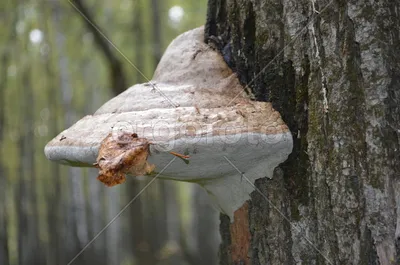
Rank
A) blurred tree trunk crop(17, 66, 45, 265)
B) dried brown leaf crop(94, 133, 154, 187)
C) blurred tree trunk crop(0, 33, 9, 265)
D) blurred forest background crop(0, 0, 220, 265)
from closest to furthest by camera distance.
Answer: dried brown leaf crop(94, 133, 154, 187), blurred tree trunk crop(0, 33, 9, 265), blurred forest background crop(0, 0, 220, 265), blurred tree trunk crop(17, 66, 45, 265)

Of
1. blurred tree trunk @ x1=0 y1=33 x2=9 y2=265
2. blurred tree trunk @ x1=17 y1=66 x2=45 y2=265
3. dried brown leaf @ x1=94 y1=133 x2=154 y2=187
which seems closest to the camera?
dried brown leaf @ x1=94 y1=133 x2=154 y2=187

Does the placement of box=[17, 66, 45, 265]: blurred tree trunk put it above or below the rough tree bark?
below

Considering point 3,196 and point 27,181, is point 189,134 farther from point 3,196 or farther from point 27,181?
point 27,181

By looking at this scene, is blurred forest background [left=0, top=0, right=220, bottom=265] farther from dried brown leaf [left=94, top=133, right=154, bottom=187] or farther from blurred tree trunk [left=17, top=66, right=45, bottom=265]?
dried brown leaf [left=94, top=133, right=154, bottom=187]

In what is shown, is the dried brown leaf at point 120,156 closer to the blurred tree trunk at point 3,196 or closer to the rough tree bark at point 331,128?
the rough tree bark at point 331,128

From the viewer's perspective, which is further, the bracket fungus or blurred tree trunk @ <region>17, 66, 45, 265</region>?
blurred tree trunk @ <region>17, 66, 45, 265</region>

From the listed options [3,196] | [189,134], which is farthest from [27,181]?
[189,134]

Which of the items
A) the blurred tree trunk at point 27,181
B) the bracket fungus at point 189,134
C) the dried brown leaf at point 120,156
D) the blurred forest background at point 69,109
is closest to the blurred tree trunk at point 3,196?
the blurred forest background at point 69,109

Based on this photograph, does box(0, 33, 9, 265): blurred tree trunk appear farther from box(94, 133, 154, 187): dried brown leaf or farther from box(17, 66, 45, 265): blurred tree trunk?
box(94, 133, 154, 187): dried brown leaf

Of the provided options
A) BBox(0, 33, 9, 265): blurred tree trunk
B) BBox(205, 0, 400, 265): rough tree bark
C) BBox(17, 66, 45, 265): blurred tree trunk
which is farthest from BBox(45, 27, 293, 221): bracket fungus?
BBox(17, 66, 45, 265): blurred tree trunk
